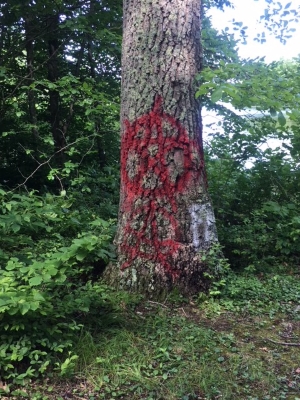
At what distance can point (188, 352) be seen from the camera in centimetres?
261

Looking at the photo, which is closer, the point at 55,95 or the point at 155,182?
the point at 155,182

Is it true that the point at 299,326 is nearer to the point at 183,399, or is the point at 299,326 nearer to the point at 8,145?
the point at 183,399

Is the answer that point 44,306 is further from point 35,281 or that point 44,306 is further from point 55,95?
point 55,95

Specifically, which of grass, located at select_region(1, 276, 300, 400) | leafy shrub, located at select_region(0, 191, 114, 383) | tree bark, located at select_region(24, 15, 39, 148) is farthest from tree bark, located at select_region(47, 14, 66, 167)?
grass, located at select_region(1, 276, 300, 400)

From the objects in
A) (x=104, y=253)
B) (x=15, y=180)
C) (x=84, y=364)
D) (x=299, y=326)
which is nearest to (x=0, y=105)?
(x=15, y=180)

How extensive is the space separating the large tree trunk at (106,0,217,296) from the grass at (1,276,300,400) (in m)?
0.29

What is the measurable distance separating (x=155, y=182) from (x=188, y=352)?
1.39 m

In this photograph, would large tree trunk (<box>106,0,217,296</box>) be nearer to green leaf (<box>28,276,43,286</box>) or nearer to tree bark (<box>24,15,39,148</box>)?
green leaf (<box>28,276,43,286</box>)

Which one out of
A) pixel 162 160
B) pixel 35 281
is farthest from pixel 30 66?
pixel 35 281

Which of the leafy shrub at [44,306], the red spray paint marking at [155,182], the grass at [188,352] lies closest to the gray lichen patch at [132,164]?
the red spray paint marking at [155,182]

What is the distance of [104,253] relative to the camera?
3.27 metres

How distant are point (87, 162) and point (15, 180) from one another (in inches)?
63.9

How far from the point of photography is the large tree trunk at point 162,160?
10.8 ft

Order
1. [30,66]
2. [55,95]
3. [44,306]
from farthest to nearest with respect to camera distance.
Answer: [55,95]
[30,66]
[44,306]
